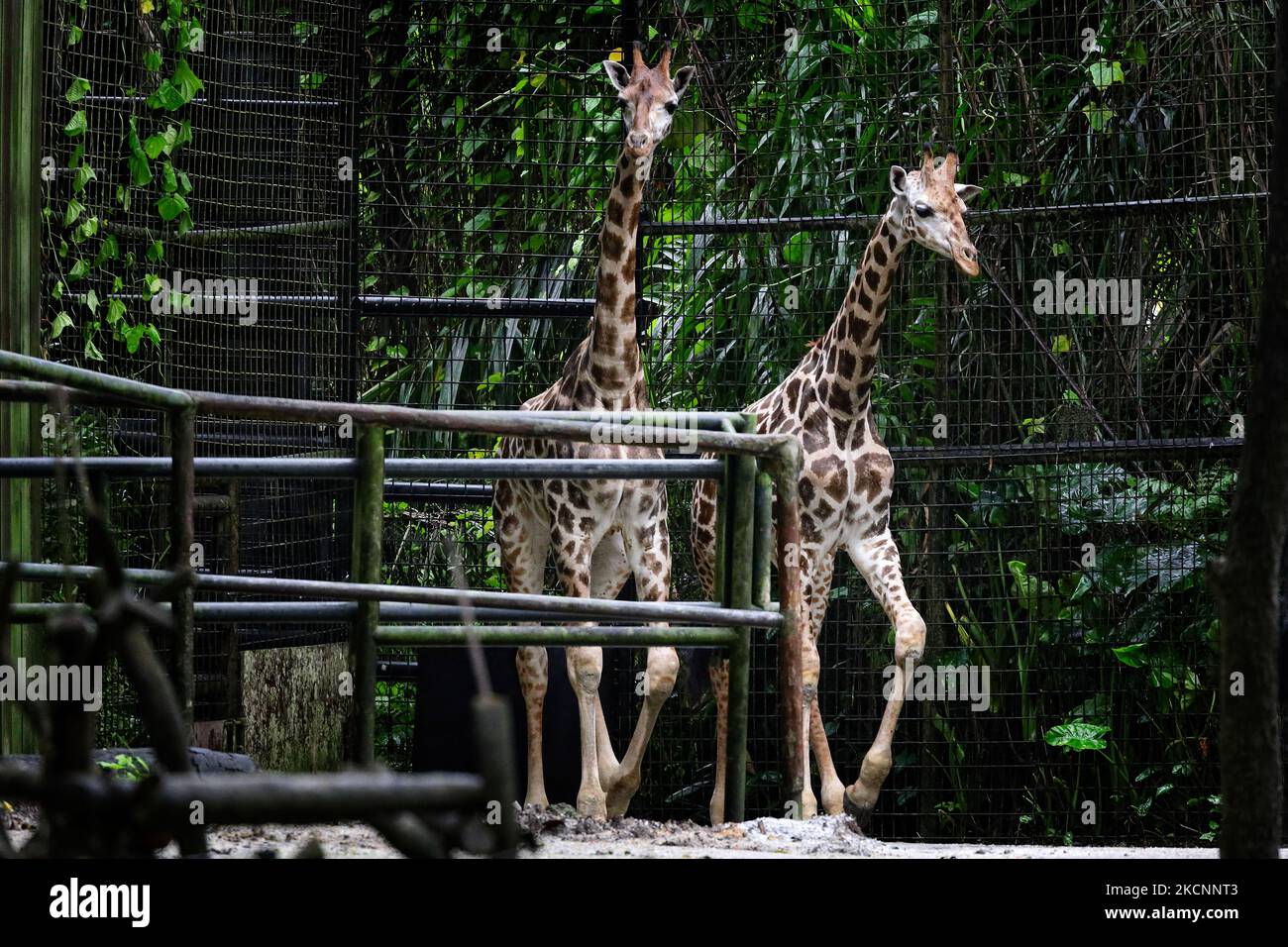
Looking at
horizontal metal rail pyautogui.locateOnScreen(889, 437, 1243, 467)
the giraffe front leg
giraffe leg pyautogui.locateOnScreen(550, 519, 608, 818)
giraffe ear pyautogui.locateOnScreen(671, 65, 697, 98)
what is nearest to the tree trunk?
giraffe leg pyautogui.locateOnScreen(550, 519, 608, 818)

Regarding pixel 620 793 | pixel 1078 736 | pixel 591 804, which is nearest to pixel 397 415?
pixel 591 804

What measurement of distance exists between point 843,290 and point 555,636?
15.1 ft

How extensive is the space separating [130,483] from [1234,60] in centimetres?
544

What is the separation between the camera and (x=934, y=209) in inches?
234

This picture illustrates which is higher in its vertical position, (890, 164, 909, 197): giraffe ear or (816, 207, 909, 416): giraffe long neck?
(890, 164, 909, 197): giraffe ear

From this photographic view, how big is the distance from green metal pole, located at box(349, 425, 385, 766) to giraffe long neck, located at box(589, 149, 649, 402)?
263cm

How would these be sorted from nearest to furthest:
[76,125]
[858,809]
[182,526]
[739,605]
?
1. [182,526]
2. [739,605]
3. [76,125]
4. [858,809]

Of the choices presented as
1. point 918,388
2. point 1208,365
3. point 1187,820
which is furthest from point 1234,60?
point 1187,820

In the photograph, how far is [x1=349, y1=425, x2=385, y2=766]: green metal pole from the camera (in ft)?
11.0

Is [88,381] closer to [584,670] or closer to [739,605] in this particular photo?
[739,605]

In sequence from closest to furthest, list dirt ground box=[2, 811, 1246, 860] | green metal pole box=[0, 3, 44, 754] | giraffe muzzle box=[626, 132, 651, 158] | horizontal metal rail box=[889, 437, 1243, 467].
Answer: dirt ground box=[2, 811, 1246, 860]
green metal pole box=[0, 3, 44, 754]
giraffe muzzle box=[626, 132, 651, 158]
horizontal metal rail box=[889, 437, 1243, 467]

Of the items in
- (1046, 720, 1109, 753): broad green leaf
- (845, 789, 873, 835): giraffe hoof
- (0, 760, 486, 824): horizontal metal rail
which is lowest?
(845, 789, 873, 835): giraffe hoof

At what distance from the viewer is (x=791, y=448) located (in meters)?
3.91

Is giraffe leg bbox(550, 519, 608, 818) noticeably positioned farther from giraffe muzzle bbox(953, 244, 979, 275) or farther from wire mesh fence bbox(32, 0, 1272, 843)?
giraffe muzzle bbox(953, 244, 979, 275)
